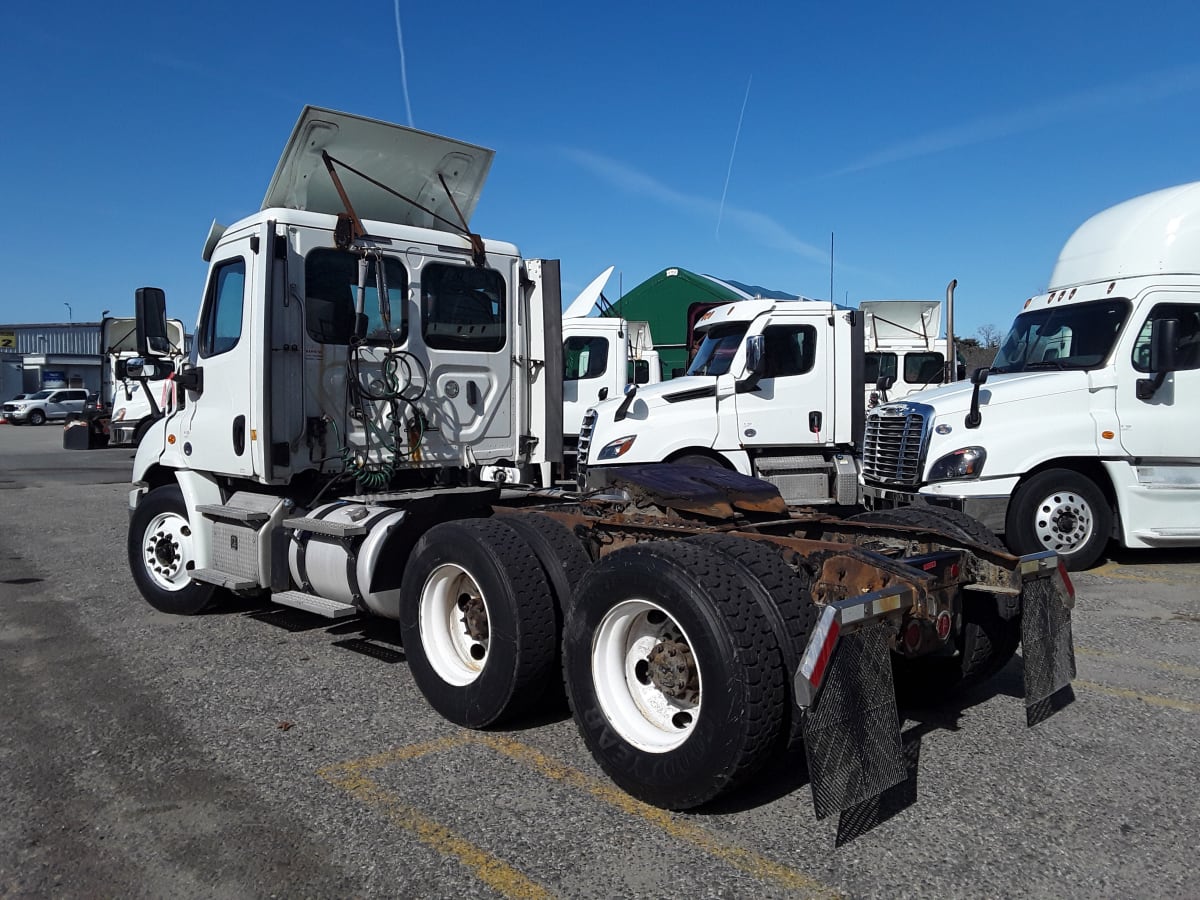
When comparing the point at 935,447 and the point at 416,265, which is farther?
the point at 935,447

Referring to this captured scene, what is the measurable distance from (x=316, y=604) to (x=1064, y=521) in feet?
21.6

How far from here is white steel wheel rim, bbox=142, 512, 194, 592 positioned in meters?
7.22

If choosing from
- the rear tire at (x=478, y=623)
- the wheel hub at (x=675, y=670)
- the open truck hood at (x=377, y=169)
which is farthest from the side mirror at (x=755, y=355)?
the wheel hub at (x=675, y=670)

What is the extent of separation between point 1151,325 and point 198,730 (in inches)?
335

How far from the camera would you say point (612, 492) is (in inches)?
213

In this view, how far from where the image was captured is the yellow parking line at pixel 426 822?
10.9ft

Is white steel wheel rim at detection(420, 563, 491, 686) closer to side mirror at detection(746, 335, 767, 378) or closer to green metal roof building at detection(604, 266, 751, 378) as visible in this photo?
side mirror at detection(746, 335, 767, 378)

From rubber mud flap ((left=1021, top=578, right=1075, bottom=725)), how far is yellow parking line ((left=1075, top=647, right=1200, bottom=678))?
6.24ft

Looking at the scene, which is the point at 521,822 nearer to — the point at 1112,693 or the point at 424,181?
the point at 1112,693

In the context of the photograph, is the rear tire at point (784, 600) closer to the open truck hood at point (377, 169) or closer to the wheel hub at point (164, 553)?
the open truck hood at point (377, 169)

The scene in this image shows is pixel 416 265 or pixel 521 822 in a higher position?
pixel 416 265

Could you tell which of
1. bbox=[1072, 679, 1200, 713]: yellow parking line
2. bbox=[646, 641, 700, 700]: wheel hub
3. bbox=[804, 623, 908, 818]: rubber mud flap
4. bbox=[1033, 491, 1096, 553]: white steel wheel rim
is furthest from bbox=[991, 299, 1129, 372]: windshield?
bbox=[646, 641, 700, 700]: wheel hub

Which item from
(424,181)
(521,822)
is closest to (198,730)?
(521,822)

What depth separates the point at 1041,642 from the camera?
428 cm
